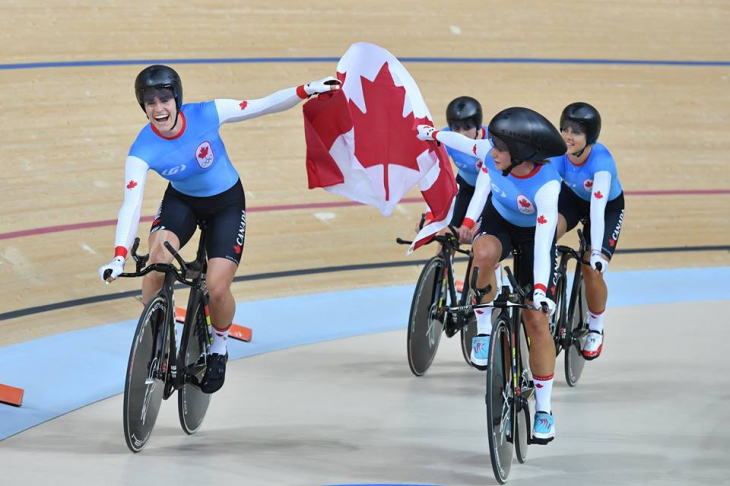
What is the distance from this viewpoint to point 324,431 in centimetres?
405

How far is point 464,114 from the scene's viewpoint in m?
4.72

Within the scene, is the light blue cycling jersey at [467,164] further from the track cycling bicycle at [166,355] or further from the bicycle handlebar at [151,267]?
the bicycle handlebar at [151,267]

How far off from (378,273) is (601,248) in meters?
2.35

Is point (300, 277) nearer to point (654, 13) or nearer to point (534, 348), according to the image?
point (534, 348)

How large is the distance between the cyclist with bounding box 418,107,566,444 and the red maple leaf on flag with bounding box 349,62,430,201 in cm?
57

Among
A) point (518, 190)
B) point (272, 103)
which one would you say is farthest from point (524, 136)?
point (272, 103)

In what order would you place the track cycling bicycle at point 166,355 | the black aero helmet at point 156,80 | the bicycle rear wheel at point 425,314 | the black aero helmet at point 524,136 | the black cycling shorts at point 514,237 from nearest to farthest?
1. the black aero helmet at point 524,136
2. the track cycling bicycle at point 166,355
3. the black aero helmet at point 156,80
4. the black cycling shorts at point 514,237
5. the bicycle rear wheel at point 425,314

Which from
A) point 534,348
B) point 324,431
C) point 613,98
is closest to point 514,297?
point 534,348

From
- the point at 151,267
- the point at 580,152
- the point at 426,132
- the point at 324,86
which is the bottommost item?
the point at 151,267

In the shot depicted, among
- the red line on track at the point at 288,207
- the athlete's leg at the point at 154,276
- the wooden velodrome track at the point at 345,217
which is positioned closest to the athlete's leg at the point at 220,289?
the athlete's leg at the point at 154,276

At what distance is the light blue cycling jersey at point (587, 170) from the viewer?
4.55 metres

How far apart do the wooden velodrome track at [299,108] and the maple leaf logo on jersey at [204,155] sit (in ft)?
6.08

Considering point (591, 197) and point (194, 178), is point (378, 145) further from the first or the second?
point (194, 178)

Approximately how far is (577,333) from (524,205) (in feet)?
3.67
